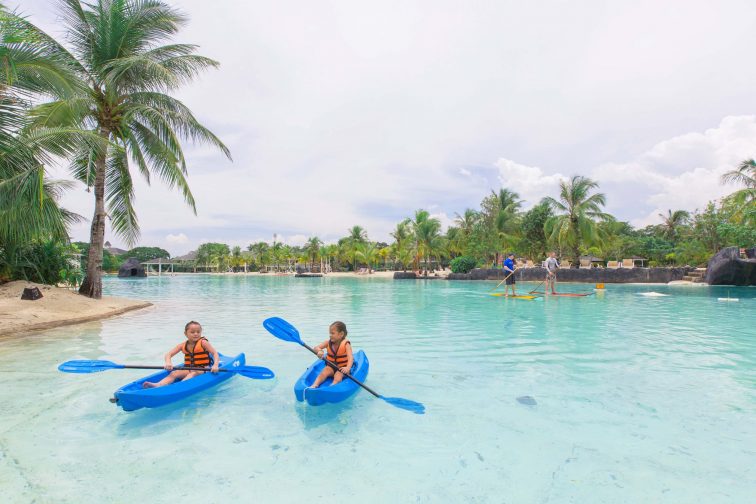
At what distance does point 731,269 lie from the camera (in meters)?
Answer: 26.6

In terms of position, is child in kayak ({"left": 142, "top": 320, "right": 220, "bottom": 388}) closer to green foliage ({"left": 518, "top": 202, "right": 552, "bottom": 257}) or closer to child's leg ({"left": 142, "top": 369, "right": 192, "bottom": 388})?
child's leg ({"left": 142, "top": 369, "right": 192, "bottom": 388})

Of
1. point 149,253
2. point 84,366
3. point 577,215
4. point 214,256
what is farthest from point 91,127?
point 149,253

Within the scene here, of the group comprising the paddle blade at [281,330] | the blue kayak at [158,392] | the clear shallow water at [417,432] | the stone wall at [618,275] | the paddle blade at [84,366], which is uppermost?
the stone wall at [618,275]

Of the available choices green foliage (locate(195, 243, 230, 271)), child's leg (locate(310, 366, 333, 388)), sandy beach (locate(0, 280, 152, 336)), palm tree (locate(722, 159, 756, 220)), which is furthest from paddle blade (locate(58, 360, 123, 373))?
green foliage (locate(195, 243, 230, 271))

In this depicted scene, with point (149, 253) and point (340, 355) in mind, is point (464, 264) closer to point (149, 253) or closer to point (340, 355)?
point (340, 355)

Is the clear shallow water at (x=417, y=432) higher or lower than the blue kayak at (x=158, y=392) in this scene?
lower

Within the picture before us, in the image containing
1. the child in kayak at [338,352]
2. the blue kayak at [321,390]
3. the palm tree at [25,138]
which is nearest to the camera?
the blue kayak at [321,390]

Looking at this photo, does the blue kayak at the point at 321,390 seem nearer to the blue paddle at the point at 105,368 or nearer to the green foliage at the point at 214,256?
the blue paddle at the point at 105,368

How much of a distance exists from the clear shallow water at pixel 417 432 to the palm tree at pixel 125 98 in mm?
7046

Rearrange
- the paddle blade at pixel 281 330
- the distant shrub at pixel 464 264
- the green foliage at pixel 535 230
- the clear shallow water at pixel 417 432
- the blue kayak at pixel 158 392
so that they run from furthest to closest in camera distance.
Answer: the distant shrub at pixel 464 264
the green foliage at pixel 535 230
the paddle blade at pixel 281 330
the blue kayak at pixel 158 392
the clear shallow water at pixel 417 432

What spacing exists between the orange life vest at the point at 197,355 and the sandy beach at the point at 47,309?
257 inches

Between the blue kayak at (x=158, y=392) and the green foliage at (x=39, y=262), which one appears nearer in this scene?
the blue kayak at (x=158, y=392)

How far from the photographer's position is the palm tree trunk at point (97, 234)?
42.8ft

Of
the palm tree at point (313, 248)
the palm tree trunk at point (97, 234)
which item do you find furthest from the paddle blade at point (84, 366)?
the palm tree at point (313, 248)
